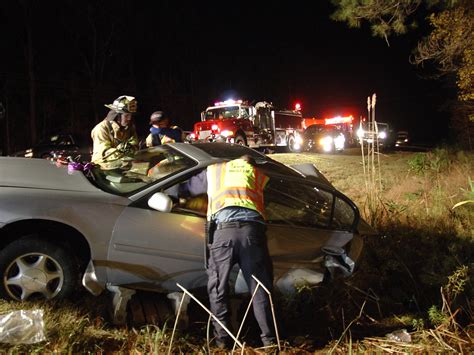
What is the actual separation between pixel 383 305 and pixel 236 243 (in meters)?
2.19

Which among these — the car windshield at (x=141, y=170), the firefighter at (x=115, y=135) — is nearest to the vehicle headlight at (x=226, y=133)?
the firefighter at (x=115, y=135)

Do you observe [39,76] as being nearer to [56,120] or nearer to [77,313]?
[56,120]

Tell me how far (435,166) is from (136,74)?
24250mm

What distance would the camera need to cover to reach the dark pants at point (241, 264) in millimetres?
3258

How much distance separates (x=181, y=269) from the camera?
365cm

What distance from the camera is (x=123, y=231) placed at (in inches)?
136

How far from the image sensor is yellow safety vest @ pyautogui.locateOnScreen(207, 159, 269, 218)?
3.34 m

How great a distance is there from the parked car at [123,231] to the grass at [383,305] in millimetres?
257

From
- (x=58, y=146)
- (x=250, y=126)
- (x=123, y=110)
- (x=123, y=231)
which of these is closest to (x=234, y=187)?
(x=123, y=231)

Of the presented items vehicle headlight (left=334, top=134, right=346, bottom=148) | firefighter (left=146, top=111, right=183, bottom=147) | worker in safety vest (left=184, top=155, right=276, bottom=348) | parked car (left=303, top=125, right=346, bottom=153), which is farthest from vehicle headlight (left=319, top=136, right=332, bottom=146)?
worker in safety vest (left=184, top=155, right=276, bottom=348)

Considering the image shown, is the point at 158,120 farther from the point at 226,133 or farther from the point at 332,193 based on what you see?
the point at 226,133

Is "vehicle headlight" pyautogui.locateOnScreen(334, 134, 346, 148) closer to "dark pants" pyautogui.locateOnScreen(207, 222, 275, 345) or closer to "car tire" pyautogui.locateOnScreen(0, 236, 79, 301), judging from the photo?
"dark pants" pyautogui.locateOnScreen(207, 222, 275, 345)

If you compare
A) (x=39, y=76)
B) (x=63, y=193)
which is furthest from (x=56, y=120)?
(x=63, y=193)

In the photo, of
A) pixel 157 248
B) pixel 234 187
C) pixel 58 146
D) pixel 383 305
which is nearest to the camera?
pixel 234 187
